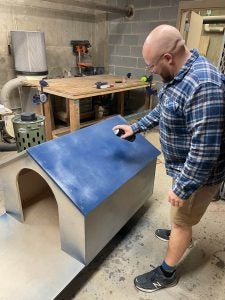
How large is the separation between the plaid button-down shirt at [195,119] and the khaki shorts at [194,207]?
0.18 ft

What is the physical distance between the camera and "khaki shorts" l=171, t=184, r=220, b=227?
1.06m

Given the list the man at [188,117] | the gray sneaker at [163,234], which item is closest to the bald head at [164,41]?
the man at [188,117]

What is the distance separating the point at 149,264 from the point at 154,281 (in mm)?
152

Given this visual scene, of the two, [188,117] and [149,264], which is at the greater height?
[188,117]

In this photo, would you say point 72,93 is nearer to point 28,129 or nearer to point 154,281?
point 28,129

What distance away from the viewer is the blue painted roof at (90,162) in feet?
3.66

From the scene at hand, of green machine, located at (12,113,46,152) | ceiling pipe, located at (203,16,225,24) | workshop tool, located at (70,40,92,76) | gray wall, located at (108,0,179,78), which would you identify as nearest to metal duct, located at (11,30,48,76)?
workshop tool, located at (70,40,92,76)

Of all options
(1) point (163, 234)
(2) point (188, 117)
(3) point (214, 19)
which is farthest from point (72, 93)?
(3) point (214, 19)

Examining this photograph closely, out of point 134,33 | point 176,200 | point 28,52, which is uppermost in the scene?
point 134,33

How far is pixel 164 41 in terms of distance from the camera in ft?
2.86

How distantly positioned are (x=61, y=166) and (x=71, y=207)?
21cm

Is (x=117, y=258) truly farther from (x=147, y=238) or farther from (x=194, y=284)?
(x=194, y=284)

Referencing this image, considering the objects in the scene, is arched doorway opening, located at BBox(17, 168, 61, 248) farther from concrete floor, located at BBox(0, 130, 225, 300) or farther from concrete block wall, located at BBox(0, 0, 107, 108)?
concrete block wall, located at BBox(0, 0, 107, 108)

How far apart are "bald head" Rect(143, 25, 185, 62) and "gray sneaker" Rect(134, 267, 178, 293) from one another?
3.76ft
